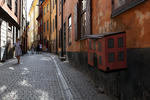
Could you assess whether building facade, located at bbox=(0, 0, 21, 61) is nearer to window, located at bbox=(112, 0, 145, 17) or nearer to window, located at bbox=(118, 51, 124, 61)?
window, located at bbox=(112, 0, 145, 17)

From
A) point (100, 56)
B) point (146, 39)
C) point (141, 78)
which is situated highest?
point (146, 39)

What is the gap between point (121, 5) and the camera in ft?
11.1

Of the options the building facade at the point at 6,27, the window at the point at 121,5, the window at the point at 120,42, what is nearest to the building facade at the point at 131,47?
the window at the point at 121,5

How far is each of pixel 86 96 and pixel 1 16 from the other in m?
9.47

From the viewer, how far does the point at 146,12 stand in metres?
2.53

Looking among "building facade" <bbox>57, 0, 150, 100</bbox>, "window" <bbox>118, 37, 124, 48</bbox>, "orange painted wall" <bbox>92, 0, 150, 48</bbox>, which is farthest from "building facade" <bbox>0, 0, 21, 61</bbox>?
"window" <bbox>118, 37, 124, 48</bbox>

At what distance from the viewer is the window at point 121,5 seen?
284 centimetres

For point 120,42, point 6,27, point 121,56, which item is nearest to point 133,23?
point 120,42

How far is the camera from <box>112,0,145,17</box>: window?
2.84m

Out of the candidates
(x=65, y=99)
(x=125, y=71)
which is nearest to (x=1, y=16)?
(x=65, y=99)

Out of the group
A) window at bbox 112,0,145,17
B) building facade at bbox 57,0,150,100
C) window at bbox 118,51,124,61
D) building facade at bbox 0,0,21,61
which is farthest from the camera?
building facade at bbox 0,0,21,61

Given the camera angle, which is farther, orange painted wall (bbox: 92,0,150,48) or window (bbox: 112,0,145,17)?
window (bbox: 112,0,145,17)

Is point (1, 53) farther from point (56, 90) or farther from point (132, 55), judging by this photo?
point (132, 55)

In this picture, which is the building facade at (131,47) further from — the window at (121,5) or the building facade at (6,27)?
the building facade at (6,27)
